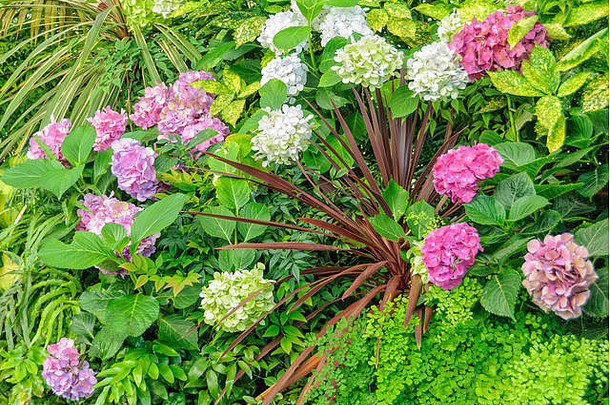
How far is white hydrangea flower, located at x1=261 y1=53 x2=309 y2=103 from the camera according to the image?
6.15 ft

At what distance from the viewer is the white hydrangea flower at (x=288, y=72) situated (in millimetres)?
1874

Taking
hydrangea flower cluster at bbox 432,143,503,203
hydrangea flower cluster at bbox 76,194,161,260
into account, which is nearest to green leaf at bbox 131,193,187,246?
hydrangea flower cluster at bbox 76,194,161,260

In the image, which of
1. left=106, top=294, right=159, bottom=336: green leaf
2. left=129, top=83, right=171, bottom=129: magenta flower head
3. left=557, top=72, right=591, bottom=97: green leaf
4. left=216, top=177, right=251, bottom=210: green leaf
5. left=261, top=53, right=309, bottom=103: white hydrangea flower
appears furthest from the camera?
left=129, top=83, right=171, bottom=129: magenta flower head

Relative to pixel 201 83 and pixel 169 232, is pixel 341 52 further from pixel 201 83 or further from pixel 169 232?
pixel 169 232

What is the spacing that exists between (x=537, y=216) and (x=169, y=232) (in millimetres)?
1095

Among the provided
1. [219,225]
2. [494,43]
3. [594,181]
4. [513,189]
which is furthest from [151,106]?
[594,181]

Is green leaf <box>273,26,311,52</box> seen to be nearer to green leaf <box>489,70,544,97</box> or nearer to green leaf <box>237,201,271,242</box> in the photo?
green leaf <box>237,201,271,242</box>

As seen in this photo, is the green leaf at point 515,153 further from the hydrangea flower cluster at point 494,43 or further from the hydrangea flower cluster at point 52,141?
the hydrangea flower cluster at point 52,141

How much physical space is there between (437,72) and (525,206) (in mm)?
490

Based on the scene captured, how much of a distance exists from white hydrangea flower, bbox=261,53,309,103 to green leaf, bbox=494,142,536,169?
72 cm

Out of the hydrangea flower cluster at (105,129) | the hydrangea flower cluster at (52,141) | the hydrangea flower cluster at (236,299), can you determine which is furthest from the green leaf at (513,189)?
the hydrangea flower cluster at (52,141)

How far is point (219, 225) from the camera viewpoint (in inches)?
68.0

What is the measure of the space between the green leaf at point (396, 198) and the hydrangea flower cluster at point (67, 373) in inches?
39.2

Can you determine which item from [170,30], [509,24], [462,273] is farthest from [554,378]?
[170,30]
